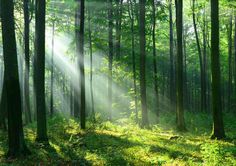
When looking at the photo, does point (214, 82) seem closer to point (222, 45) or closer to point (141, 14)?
point (141, 14)

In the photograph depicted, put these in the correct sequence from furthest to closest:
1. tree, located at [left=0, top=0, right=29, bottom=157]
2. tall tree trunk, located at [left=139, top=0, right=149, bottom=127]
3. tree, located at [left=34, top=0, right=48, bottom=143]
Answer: tall tree trunk, located at [left=139, top=0, right=149, bottom=127] → tree, located at [left=34, top=0, right=48, bottom=143] → tree, located at [left=0, top=0, right=29, bottom=157]

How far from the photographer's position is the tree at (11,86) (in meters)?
10.1

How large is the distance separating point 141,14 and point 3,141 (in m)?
11.2

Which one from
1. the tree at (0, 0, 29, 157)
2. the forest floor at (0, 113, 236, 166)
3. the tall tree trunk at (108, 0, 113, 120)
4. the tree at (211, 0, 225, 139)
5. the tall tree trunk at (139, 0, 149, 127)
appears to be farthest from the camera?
the tall tree trunk at (108, 0, 113, 120)

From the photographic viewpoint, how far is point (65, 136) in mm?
15023

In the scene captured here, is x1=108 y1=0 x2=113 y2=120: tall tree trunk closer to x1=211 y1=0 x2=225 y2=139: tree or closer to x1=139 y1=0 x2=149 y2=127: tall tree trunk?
x1=139 y1=0 x2=149 y2=127: tall tree trunk

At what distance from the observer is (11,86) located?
1007 centimetres

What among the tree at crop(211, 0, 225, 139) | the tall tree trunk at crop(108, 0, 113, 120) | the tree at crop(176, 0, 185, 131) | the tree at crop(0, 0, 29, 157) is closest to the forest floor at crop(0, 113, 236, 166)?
the tree at crop(0, 0, 29, 157)

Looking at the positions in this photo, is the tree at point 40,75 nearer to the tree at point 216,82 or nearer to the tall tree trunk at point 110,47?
the tree at point 216,82

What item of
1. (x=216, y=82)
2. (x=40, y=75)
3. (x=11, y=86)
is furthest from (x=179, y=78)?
(x=11, y=86)

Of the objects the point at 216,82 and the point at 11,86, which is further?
the point at 216,82

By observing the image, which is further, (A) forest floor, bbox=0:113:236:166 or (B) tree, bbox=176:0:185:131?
(B) tree, bbox=176:0:185:131

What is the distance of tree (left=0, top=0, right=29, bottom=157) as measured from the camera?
10.1 metres

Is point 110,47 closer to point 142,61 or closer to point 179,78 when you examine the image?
point 142,61
